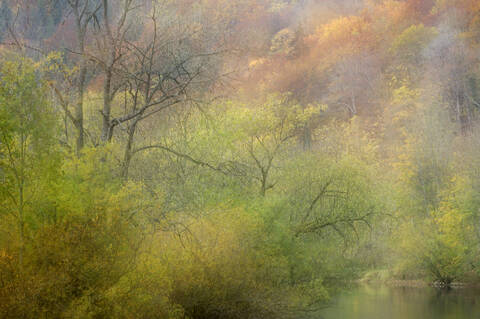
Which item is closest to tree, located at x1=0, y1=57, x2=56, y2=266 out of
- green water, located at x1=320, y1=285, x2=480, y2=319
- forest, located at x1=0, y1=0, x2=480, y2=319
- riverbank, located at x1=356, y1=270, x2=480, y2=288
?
forest, located at x1=0, y1=0, x2=480, y2=319

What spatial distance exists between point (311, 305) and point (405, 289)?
16643 mm

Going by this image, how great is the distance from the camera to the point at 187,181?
1917 centimetres

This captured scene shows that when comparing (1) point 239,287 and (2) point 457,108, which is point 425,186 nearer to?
(2) point 457,108

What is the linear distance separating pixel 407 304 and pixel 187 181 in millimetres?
14125

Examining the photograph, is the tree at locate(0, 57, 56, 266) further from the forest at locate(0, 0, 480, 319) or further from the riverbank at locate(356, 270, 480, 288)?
the riverbank at locate(356, 270, 480, 288)

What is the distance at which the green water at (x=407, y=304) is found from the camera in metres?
23.9

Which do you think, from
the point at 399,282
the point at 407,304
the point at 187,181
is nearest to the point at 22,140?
the point at 187,181

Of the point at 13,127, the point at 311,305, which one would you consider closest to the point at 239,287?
the point at 311,305

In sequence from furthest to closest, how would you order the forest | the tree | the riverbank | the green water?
the riverbank < the green water < the forest < the tree

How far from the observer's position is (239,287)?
15.1m

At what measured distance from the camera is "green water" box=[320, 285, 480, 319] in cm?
2388

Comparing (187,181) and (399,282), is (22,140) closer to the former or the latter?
(187,181)

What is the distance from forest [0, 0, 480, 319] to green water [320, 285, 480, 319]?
1708mm

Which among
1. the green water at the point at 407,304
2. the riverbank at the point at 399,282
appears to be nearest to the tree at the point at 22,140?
the green water at the point at 407,304
